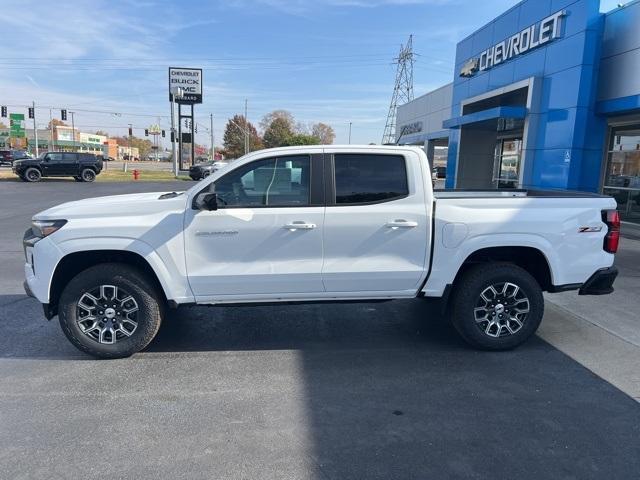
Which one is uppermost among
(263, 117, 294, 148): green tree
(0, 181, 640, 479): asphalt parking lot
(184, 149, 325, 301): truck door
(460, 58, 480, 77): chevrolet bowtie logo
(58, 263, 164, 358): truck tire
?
(263, 117, 294, 148): green tree

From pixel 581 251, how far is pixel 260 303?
3061 mm

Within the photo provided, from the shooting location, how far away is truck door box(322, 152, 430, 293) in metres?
4.34

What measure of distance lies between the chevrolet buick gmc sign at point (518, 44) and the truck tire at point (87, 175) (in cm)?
2290

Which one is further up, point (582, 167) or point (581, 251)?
point (582, 167)

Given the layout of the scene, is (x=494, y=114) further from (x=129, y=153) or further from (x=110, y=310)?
(x=129, y=153)

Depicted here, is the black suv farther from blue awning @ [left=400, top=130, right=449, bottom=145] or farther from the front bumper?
the front bumper

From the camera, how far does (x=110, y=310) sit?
14.1ft

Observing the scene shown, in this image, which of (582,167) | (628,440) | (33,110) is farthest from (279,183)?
(33,110)

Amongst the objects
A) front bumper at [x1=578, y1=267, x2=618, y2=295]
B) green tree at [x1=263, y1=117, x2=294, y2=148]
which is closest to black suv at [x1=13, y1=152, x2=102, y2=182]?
front bumper at [x1=578, y1=267, x2=618, y2=295]

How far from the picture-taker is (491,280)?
455cm

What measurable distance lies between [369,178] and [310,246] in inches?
33.3

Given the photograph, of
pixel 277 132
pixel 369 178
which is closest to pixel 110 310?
pixel 369 178

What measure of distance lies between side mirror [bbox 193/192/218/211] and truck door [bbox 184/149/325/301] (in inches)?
2.3

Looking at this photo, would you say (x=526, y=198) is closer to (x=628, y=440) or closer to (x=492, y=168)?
(x=628, y=440)
